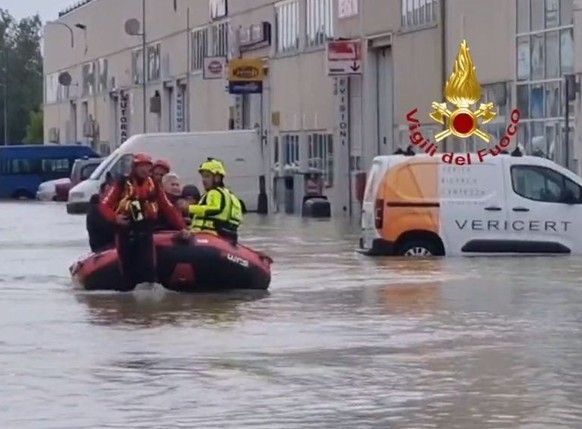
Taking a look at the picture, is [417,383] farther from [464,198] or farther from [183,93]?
[183,93]

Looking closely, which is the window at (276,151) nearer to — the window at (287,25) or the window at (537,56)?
the window at (287,25)

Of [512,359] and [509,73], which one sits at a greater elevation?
[509,73]

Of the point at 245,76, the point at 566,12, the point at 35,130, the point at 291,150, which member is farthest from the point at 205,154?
the point at 35,130

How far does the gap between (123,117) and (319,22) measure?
3016 cm

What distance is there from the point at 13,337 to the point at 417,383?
4747 millimetres

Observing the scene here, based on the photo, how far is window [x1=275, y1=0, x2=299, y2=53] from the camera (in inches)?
2434

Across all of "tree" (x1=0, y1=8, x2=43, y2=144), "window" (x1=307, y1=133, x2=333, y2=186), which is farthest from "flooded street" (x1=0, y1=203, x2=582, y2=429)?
"tree" (x1=0, y1=8, x2=43, y2=144)

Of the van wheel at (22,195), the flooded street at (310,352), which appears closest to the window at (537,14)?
the flooded street at (310,352)

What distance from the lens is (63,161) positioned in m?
73.3

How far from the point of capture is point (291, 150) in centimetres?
6212

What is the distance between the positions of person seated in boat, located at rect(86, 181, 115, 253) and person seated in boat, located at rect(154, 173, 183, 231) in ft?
1.83

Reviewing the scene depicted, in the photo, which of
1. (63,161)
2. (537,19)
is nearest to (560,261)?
(537,19)

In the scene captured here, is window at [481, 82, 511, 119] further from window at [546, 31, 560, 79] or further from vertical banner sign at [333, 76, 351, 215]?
vertical banner sign at [333, 76, 351, 215]

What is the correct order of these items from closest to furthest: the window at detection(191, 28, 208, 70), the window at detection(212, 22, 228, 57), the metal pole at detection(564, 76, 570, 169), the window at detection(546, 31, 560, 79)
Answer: the metal pole at detection(564, 76, 570, 169), the window at detection(546, 31, 560, 79), the window at detection(212, 22, 228, 57), the window at detection(191, 28, 208, 70)
